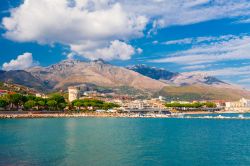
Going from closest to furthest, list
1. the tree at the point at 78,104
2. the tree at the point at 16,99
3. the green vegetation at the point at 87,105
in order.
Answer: the tree at the point at 16,99 → the tree at the point at 78,104 → the green vegetation at the point at 87,105

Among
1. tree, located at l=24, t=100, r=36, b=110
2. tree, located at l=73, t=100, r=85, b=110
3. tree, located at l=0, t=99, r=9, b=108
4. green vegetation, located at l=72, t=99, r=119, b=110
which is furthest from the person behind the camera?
green vegetation, located at l=72, t=99, r=119, b=110

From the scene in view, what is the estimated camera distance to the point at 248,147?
52719mm

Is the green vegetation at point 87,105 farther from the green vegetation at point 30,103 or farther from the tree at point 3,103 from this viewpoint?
the tree at point 3,103

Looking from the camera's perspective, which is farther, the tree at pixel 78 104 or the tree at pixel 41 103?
the tree at pixel 78 104

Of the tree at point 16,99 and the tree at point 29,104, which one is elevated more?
the tree at point 16,99

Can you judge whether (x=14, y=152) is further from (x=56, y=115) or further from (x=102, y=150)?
(x=56, y=115)

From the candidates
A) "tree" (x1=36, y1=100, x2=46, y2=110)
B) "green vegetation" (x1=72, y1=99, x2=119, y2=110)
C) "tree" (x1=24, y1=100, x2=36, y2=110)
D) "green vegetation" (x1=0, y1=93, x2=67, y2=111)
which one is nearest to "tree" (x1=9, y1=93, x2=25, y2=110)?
"green vegetation" (x1=0, y1=93, x2=67, y2=111)

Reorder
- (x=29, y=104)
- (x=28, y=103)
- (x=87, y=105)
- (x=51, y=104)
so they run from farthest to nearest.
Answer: (x=87, y=105) → (x=51, y=104) → (x=28, y=103) → (x=29, y=104)

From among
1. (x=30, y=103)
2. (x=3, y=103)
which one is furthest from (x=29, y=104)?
(x=3, y=103)

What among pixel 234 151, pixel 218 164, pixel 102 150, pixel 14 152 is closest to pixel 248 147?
pixel 234 151

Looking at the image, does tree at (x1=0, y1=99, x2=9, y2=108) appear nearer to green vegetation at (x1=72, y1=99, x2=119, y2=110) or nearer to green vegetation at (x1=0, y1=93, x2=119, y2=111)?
green vegetation at (x1=0, y1=93, x2=119, y2=111)

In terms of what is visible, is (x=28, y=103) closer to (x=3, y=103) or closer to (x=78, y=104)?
(x=3, y=103)

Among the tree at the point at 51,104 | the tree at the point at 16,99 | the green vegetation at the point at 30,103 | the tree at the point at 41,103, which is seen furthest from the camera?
the tree at the point at 51,104

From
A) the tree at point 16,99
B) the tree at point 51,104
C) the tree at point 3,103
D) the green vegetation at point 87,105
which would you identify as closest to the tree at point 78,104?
the green vegetation at point 87,105
